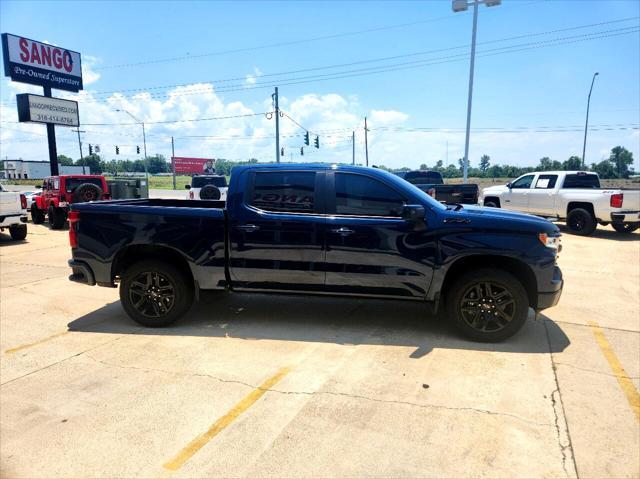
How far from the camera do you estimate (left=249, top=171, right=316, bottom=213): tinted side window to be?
4.77 meters

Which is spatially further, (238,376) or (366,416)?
(238,376)

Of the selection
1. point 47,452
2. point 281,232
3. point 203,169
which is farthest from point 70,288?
point 203,169

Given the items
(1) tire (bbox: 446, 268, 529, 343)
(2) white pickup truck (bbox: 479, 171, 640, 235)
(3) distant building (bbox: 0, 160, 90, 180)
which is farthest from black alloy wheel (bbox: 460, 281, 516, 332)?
(3) distant building (bbox: 0, 160, 90, 180)

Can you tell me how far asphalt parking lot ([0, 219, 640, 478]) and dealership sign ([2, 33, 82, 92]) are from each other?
23640mm

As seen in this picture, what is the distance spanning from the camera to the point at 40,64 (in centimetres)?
2438

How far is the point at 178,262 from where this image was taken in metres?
5.12

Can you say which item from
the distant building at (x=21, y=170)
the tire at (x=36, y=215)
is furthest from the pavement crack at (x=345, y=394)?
the distant building at (x=21, y=170)

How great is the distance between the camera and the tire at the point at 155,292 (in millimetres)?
4996

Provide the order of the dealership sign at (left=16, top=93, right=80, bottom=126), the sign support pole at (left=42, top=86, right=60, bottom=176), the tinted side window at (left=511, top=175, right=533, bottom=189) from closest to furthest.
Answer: the tinted side window at (left=511, top=175, right=533, bottom=189), the dealership sign at (left=16, top=93, right=80, bottom=126), the sign support pole at (left=42, top=86, right=60, bottom=176)

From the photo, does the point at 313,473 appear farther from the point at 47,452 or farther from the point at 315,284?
the point at 315,284

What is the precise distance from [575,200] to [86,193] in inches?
615

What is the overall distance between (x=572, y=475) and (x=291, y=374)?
217 cm

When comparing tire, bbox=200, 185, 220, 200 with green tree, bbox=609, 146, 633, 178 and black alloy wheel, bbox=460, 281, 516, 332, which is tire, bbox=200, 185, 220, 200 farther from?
green tree, bbox=609, 146, 633, 178

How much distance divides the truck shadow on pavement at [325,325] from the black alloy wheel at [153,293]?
22cm
